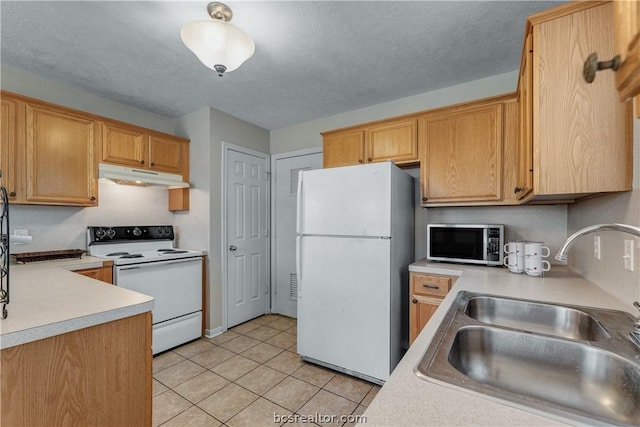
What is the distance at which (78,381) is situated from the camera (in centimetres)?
101

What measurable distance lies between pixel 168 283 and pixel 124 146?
4.50ft

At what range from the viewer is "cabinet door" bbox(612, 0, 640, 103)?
44 centimetres

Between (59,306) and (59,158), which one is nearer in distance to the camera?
(59,306)

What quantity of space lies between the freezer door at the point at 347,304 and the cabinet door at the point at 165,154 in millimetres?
1743

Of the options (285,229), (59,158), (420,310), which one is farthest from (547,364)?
(59,158)

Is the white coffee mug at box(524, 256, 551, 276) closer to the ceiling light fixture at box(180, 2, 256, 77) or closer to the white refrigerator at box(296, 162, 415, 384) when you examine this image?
the white refrigerator at box(296, 162, 415, 384)

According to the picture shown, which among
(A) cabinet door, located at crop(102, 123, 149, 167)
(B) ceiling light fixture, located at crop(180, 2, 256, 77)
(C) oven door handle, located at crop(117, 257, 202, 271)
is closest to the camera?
(B) ceiling light fixture, located at crop(180, 2, 256, 77)

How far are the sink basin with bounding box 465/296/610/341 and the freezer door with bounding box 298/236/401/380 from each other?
29.6 inches

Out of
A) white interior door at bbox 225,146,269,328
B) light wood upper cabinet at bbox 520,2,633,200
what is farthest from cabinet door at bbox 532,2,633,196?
white interior door at bbox 225,146,269,328

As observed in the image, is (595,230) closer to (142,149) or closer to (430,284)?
(430,284)

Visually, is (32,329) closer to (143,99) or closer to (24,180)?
(24,180)

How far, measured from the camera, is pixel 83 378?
102cm

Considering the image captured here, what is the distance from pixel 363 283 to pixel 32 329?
5.72 ft

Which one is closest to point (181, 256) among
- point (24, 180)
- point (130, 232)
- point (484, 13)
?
point (130, 232)
